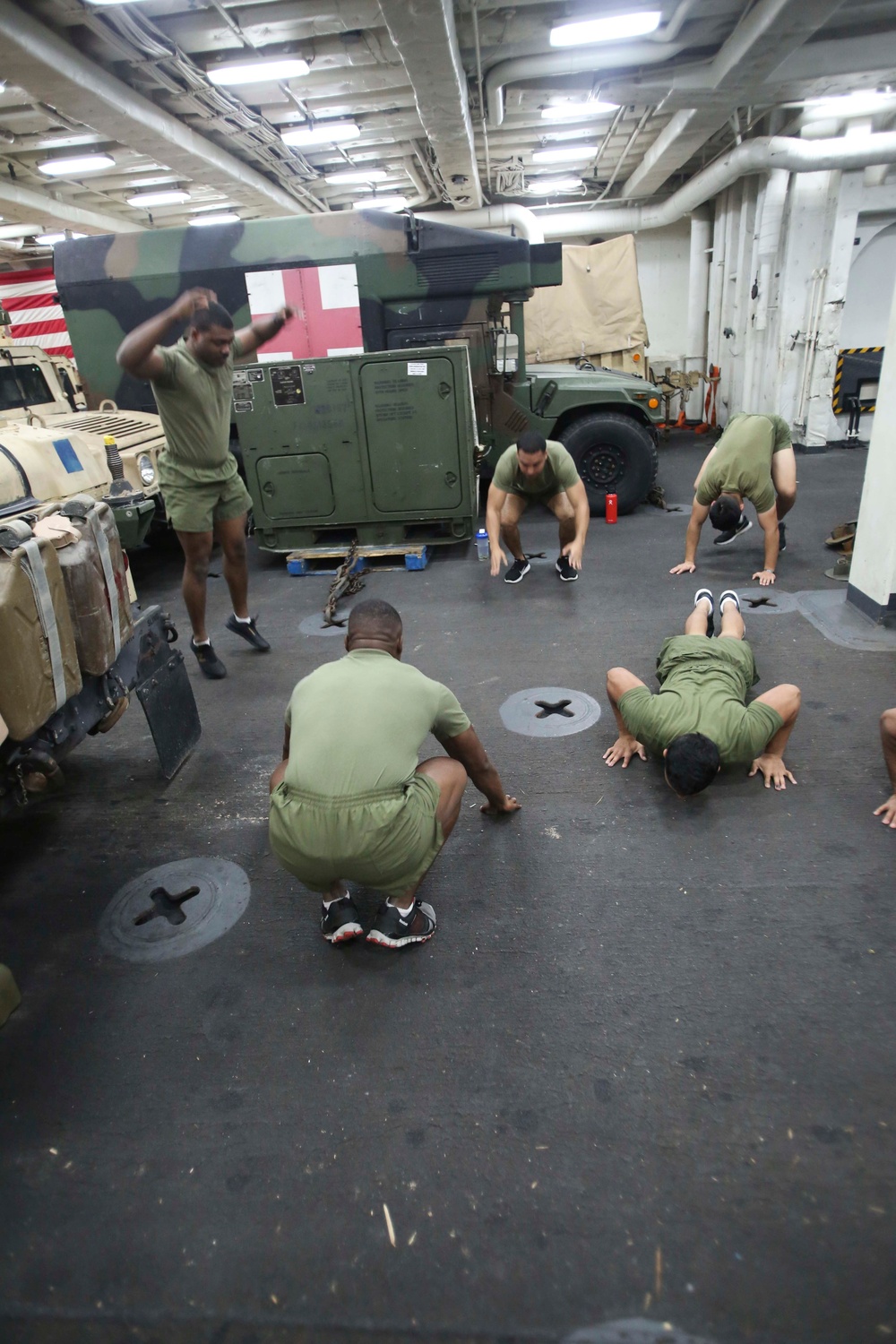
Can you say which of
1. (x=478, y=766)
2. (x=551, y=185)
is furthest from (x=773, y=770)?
(x=551, y=185)

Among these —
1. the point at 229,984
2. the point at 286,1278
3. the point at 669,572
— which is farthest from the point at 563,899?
the point at 669,572

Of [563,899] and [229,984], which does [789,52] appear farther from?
[229,984]

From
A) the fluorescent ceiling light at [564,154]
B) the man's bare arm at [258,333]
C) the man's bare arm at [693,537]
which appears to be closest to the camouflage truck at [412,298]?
the man's bare arm at [693,537]

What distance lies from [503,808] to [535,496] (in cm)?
312

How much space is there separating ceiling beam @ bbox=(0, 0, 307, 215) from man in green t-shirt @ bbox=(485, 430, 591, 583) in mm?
5026

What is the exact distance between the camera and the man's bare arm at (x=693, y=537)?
16.8 feet

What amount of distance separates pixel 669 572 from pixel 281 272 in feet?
14.8

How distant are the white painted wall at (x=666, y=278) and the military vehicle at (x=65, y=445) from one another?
10.4m

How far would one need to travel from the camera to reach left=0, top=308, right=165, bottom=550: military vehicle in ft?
14.4

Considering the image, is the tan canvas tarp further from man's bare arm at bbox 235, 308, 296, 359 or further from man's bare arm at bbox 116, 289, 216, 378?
man's bare arm at bbox 116, 289, 216, 378

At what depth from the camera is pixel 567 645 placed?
13.8 ft

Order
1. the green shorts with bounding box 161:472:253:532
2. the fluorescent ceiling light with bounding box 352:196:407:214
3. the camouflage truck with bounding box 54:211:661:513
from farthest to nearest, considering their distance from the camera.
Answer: the fluorescent ceiling light with bounding box 352:196:407:214, the camouflage truck with bounding box 54:211:661:513, the green shorts with bounding box 161:472:253:532

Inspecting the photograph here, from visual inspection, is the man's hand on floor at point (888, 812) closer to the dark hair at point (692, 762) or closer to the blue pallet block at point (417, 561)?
the dark hair at point (692, 762)

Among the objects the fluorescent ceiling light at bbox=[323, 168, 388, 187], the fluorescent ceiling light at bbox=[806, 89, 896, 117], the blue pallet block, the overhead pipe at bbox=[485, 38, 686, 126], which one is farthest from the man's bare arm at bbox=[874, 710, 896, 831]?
the fluorescent ceiling light at bbox=[323, 168, 388, 187]
